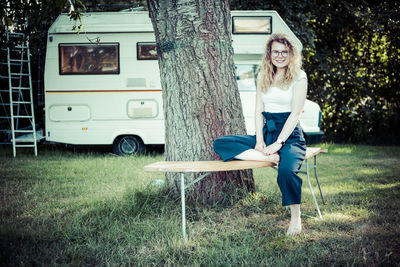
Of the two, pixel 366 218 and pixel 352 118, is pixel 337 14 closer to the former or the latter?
pixel 352 118

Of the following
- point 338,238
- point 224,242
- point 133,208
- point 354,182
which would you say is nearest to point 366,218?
point 338,238

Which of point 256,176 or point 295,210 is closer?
point 295,210

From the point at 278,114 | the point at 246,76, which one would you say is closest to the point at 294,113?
the point at 278,114

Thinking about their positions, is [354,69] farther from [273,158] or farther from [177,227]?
[177,227]

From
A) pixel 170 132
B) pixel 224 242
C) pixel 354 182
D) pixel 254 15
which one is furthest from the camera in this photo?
pixel 254 15

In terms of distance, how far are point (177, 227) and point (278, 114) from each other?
1314 millimetres

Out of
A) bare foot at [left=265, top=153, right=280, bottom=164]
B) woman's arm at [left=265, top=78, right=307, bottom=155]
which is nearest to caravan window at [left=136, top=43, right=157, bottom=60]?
woman's arm at [left=265, top=78, right=307, bottom=155]

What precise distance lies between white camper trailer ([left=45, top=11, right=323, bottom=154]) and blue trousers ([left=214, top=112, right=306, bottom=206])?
4.55 m

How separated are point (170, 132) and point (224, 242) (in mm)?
1338

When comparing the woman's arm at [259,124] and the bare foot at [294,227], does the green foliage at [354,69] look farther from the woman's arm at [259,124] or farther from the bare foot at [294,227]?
the bare foot at [294,227]

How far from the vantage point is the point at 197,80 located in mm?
3691

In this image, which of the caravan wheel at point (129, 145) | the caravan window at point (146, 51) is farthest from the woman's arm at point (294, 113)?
the caravan wheel at point (129, 145)

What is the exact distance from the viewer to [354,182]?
5.24 meters

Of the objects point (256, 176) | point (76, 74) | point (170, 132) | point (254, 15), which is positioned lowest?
point (256, 176)
